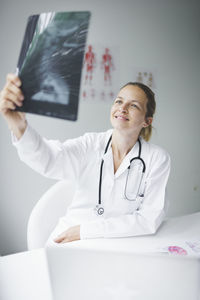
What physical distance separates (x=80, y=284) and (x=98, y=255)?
9 cm

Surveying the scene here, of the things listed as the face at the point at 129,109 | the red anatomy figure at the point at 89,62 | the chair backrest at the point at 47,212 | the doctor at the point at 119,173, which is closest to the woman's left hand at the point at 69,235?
the doctor at the point at 119,173

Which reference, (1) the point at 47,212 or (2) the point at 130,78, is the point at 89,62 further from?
(1) the point at 47,212

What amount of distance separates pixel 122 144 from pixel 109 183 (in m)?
0.14

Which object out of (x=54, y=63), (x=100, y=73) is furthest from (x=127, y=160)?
(x=54, y=63)

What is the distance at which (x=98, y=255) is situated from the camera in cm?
59

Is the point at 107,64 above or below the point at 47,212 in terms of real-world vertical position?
above

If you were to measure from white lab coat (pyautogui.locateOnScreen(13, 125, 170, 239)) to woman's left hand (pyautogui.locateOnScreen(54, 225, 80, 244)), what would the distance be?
41 mm

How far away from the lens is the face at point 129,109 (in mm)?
803

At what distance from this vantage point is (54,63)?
20.2 inches

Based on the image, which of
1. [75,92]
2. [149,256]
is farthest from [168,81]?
[149,256]

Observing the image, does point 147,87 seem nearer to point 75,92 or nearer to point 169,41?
point 169,41

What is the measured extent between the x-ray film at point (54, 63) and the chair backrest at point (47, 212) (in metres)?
0.49

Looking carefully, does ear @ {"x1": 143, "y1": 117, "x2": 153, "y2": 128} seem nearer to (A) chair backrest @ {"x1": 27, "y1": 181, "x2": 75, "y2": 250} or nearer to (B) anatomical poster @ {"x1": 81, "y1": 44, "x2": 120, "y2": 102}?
(B) anatomical poster @ {"x1": 81, "y1": 44, "x2": 120, "y2": 102}

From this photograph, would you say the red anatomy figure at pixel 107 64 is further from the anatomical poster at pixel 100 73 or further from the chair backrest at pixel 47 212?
the chair backrest at pixel 47 212
